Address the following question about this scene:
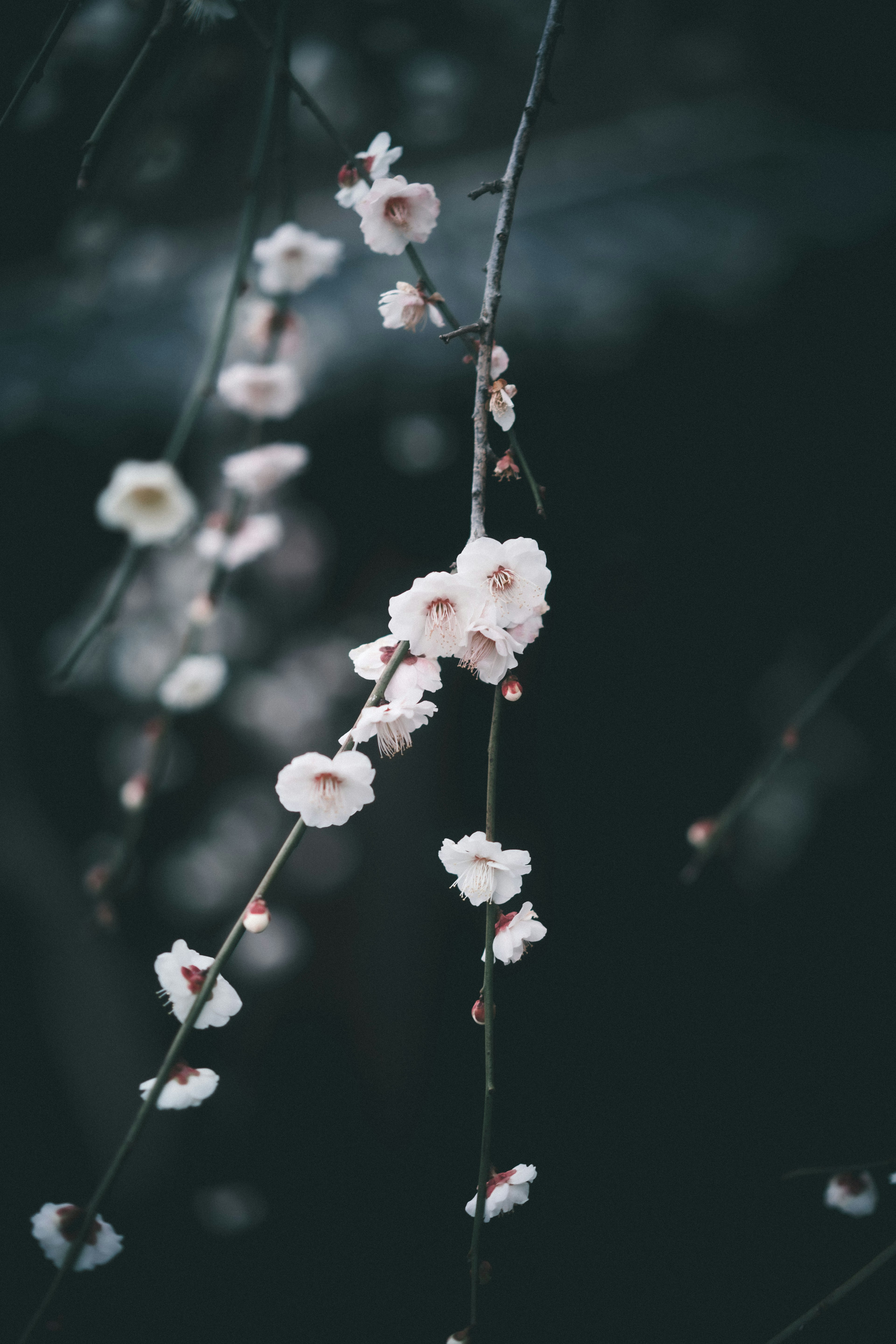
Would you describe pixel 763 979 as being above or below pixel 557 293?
below

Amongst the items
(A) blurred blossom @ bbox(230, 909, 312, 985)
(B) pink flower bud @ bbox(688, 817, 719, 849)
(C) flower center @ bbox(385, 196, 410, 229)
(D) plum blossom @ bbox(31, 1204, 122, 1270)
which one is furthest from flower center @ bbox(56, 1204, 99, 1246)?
(A) blurred blossom @ bbox(230, 909, 312, 985)

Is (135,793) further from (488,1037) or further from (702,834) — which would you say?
(702,834)

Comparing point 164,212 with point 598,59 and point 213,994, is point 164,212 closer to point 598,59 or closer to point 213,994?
point 598,59

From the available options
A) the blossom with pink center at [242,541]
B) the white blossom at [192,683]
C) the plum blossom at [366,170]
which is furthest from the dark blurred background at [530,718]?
the plum blossom at [366,170]

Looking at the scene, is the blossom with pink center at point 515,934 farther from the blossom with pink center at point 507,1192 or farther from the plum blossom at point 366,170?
the plum blossom at point 366,170

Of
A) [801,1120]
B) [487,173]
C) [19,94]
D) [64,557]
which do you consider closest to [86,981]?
[64,557]

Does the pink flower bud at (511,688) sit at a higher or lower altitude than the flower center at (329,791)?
higher

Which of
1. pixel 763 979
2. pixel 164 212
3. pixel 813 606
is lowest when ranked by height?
pixel 763 979
